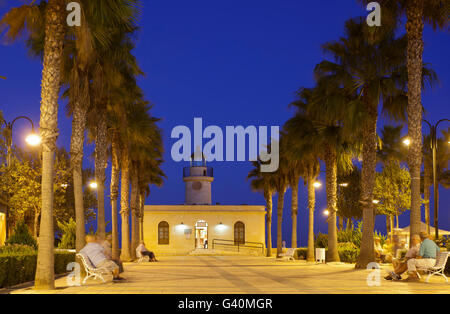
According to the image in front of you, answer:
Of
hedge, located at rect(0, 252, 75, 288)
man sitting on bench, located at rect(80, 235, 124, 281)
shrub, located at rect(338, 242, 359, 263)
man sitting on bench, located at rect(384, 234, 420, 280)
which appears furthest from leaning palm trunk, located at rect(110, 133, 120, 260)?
man sitting on bench, located at rect(384, 234, 420, 280)

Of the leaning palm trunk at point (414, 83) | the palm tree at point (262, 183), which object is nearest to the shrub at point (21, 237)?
the leaning palm trunk at point (414, 83)

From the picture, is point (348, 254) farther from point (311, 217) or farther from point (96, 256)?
point (96, 256)

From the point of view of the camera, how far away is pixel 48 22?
1333cm

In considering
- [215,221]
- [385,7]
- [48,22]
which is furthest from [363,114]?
[215,221]

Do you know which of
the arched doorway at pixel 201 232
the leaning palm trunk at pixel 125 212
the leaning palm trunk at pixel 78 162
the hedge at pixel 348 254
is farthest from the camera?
the arched doorway at pixel 201 232

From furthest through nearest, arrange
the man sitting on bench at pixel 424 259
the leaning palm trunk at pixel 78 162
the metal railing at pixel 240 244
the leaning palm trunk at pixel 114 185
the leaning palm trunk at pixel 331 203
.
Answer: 1. the metal railing at pixel 240 244
2. the leaning palm trunk at pixel 331 203
3. the leaning palm trunk at pixel 114 185
4. the leaning palm trunk at pixel 78 162
5. the man sitting on bench at pixel 424 259

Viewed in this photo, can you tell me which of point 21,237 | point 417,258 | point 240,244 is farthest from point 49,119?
point 240,244

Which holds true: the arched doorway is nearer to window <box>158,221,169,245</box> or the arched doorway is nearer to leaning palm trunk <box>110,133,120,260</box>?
window <box>158,221,169,245</box>

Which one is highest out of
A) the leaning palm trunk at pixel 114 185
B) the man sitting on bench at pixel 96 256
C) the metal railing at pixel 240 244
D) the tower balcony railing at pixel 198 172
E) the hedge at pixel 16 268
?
the tower balcony railing at pixel 198 172

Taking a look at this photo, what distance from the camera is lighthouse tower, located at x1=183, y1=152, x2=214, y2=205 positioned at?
56812 millimetres

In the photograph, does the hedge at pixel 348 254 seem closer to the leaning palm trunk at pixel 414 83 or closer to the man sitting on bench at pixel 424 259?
the leaning palm trunk at pixel 414 83

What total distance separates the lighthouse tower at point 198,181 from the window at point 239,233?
5.75m

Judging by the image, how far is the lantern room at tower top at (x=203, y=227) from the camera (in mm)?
51406
